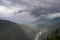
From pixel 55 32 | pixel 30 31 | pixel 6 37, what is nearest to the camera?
pixel 55 32

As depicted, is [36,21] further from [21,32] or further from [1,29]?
[1,29]

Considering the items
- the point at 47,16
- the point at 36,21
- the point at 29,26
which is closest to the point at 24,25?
the point at 29,26

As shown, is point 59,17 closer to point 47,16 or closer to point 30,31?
point 47,16

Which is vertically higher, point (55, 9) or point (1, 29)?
point (55, 9)

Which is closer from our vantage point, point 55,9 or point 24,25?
point 24,25

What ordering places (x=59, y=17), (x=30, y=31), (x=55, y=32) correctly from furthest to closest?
1. (x=59, y=17)
2. (x=30, y=31)
3. (x=55, y=32)

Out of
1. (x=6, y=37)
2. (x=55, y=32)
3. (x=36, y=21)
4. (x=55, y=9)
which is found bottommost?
(x=55, y=32)
